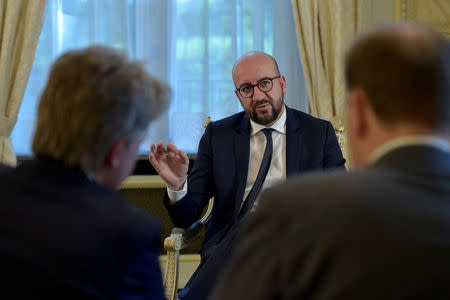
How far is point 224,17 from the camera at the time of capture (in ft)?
13.2

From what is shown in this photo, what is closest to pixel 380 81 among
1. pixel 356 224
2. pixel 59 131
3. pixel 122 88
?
pixel 356 224

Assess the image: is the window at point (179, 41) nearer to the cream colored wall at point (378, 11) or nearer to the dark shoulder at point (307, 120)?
the cream colored wall at point (378, 11)

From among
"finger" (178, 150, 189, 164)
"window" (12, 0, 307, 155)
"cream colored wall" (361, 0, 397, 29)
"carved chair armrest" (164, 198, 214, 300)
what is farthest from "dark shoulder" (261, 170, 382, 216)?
"cream colored wall" (361, 0, 397, 29)

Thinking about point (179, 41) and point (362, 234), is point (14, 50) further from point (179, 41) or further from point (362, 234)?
point (362, 234)

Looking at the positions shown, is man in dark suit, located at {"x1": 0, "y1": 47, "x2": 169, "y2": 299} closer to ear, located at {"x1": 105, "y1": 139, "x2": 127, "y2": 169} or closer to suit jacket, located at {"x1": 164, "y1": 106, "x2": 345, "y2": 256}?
ear, located at {"x1": 105, "y1": 139, "x2": 127, "y2": 169}

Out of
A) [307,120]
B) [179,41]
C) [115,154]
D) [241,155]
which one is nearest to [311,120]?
[307,120]

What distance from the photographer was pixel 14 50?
3.85m

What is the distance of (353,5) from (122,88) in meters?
3.19

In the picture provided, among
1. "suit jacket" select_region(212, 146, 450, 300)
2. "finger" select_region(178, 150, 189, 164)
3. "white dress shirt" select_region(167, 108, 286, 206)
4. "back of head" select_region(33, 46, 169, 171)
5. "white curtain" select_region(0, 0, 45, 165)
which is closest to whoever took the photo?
"suit jacket" select_region(212, 146, 450, 300)

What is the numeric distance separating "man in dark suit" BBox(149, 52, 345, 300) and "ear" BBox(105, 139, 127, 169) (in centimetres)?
152

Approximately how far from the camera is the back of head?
1153mm

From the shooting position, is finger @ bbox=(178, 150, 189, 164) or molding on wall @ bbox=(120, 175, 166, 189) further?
molding on wall @ bbox=(120, 175, 166, 189)

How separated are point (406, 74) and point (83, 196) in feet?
2.19

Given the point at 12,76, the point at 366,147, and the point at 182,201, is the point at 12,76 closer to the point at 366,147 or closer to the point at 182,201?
the point at 182,201
